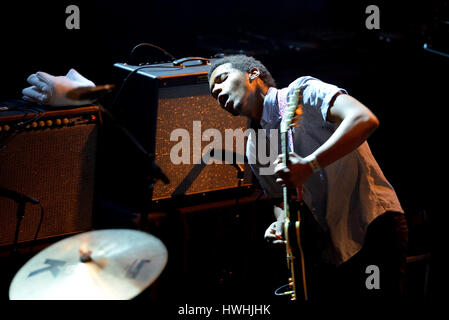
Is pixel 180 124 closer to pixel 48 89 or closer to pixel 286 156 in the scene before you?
pixel 48 89

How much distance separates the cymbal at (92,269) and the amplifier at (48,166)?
1.96 feet

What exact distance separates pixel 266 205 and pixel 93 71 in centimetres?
133

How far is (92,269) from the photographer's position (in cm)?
164

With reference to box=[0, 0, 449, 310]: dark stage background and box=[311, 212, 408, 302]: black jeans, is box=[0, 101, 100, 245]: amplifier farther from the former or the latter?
box=[311, 212, 408, 302]: black jeans

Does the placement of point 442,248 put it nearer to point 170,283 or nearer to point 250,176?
point 250,176

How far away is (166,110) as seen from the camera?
2.37m

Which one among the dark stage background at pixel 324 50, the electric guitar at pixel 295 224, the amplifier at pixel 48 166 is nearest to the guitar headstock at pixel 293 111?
the electric guitar at pixel 295 224

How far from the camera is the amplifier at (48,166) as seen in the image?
2188 mm

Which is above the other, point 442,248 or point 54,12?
point 54,12

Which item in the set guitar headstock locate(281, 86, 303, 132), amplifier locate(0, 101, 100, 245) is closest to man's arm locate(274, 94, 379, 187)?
guitar headstock locate(281, 86, 303, 132)

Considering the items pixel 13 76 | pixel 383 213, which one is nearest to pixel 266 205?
pixel 383 213

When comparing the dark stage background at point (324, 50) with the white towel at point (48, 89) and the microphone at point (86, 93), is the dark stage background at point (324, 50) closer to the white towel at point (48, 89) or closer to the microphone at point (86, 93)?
the white towel at point (48, 89)

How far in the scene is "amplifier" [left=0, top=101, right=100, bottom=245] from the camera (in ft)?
7.18

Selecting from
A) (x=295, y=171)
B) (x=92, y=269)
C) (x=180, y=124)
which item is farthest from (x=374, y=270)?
(x=92, y=269)
